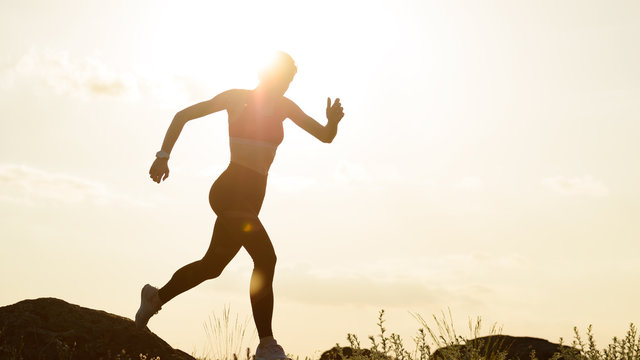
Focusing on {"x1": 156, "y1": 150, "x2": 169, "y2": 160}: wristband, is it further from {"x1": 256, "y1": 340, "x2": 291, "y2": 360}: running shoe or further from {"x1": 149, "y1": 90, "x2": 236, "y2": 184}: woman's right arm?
{"x1": 256, "y1": 340, "x2": 291, "y2": 360}: running shoe

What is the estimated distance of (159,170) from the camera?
21.2 feet

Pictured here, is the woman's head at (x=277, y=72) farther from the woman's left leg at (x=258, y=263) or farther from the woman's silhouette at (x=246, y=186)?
the woman's left leg at (x=258, y=263)

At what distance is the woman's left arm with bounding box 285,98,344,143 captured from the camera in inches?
284

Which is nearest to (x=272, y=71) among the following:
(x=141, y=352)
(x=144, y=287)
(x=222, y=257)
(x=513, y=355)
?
(x=222, y=257)

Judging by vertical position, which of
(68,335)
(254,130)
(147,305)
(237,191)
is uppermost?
(254,130)

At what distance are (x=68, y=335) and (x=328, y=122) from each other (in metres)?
3.18

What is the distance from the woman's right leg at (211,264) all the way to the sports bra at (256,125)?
32.4 inches

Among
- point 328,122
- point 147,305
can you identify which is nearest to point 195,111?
point 328,122

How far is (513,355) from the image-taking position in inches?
331

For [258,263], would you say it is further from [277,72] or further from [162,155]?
[277,72]

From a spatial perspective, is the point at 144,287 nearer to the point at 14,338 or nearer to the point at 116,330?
the point at 116,330

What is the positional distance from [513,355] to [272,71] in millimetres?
4312

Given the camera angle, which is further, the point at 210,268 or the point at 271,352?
the point at 210,268

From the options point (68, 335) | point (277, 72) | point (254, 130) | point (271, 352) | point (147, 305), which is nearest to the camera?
point (271, 352)
